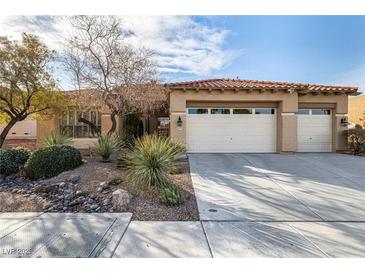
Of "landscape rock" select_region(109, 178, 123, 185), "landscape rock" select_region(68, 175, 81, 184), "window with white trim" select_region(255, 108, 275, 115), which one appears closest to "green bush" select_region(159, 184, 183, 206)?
"landscape rock" select_region(109, 178, 123, 185)

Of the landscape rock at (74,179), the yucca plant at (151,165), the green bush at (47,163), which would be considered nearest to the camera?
the yucca plant at (151,165)

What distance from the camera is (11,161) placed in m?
7.80

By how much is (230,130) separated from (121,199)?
8508 millimetres

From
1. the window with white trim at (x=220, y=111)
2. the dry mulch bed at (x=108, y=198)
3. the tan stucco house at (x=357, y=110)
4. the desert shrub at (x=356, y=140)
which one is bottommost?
the dry mulch bed at (x=108, y=198)

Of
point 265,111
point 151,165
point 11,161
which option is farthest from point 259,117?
point 11,161

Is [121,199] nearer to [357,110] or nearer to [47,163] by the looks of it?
[47,163]

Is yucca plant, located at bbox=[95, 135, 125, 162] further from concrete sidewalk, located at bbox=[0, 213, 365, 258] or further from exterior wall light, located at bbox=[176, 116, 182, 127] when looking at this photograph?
concrete sidewalk, located at bbox=[0, 213, 365, 258]

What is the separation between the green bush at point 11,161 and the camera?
25.3 feet

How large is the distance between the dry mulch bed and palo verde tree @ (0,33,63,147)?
4433mm

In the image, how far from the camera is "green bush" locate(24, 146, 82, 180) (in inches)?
282

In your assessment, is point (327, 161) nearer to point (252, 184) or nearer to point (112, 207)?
point (252, 184)

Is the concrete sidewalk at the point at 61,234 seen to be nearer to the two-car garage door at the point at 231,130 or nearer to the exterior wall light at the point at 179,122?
the exterior wall light at the point at 179,122

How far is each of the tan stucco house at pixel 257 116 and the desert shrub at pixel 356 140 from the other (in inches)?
13.3

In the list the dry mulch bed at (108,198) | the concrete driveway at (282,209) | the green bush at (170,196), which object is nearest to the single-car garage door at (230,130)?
the concrete driveway at (282,209)
